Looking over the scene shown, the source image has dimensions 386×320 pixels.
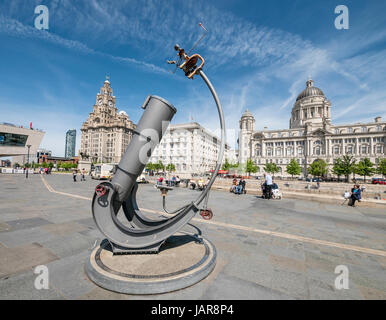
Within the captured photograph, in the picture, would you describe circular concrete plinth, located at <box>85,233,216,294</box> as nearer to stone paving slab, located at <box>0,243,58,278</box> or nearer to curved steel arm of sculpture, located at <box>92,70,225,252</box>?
curved steel arm of sculpture, located at <box>92,70,225,252</box>

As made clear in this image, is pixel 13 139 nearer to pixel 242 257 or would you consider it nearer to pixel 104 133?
pixel 104 133

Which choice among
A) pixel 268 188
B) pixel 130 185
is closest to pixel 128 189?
pixel 130 185

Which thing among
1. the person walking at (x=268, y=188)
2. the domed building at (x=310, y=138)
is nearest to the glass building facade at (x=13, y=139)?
the person walking at (x=268, y=188)

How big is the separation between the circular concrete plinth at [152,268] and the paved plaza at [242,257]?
0.13 meters

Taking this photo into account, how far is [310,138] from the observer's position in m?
83.6

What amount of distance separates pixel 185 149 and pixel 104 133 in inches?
2537

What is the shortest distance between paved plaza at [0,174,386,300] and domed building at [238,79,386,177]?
90206 mm

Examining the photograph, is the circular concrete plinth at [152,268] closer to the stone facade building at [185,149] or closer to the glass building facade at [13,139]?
the glass building facade at [13,139]

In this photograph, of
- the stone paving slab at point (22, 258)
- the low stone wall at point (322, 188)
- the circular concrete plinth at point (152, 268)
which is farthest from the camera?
the low stone wall at point (322, 188)

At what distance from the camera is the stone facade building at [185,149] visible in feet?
257

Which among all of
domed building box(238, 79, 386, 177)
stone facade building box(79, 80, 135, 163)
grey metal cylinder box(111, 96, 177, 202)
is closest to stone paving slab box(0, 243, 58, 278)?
grey metal cylinder box(111, 96, 177, 202)

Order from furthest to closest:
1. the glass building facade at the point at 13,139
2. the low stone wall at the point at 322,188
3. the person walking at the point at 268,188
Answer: the glass building facade at the point at 13,139, the low stone wall at the point at 322,188, the person walking at the point at 268,188

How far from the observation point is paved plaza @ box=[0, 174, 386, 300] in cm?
313
